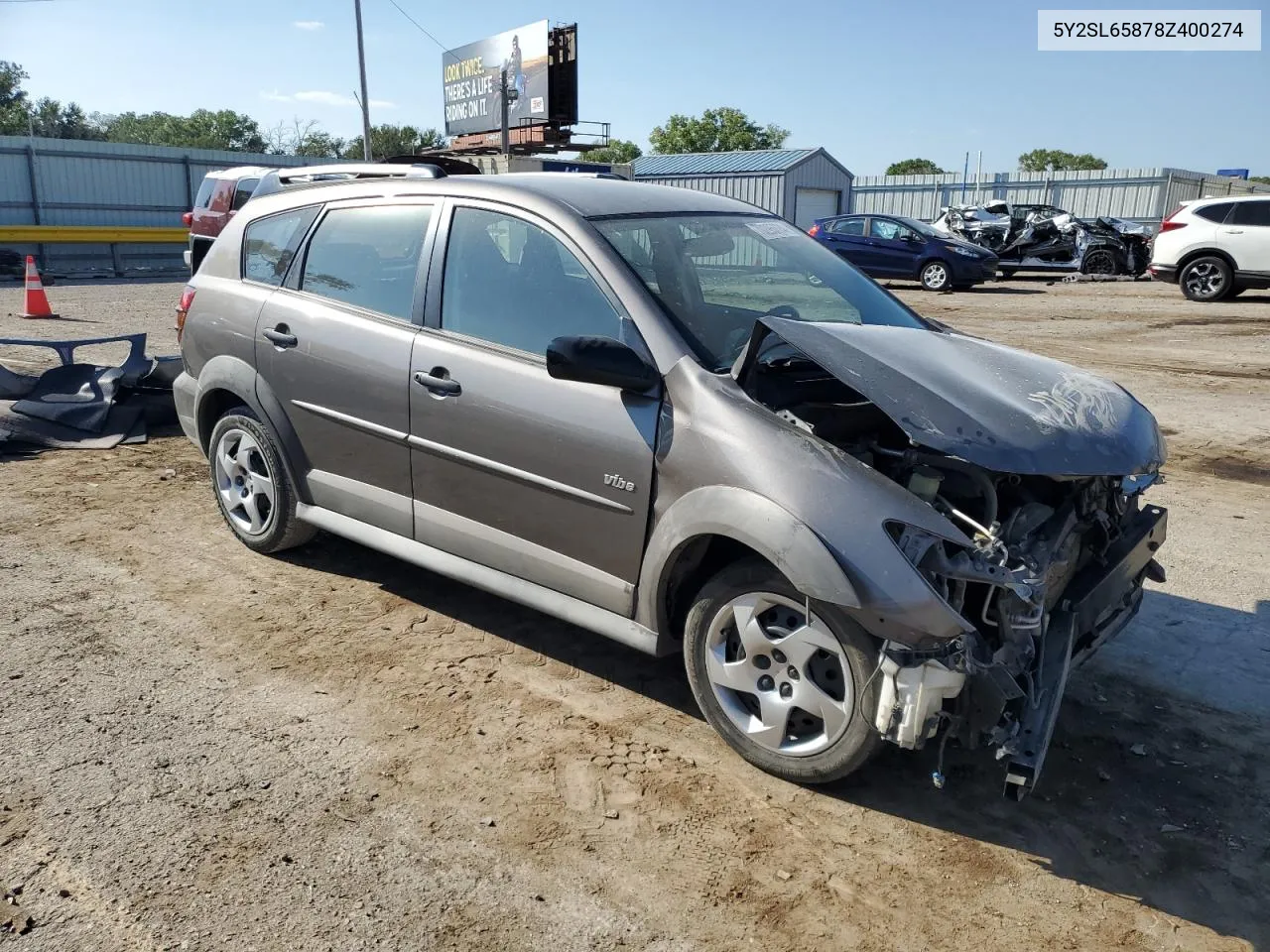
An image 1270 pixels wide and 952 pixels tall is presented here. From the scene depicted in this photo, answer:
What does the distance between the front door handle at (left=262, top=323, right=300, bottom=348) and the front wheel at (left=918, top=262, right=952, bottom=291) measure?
17.6 metres

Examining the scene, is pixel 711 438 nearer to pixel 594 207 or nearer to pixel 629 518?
pixel 629 518

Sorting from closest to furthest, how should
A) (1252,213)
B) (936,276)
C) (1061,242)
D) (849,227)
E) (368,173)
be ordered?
1. (368,173)
2. (1252,213)
3. (936,276)
4. (849,227)
5. (1061,242)

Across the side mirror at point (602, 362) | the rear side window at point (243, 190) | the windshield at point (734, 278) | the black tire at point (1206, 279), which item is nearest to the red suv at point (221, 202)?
the rear side window at point (243, 190)

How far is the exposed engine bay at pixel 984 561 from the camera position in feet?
9.28

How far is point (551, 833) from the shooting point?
116 inches

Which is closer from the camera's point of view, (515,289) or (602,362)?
(602,362)

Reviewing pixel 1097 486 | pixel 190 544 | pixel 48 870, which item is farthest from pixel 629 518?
pixel 190 544

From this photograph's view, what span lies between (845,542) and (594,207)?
5.82 ft

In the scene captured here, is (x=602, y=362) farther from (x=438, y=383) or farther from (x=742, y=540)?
(x=438, y=383)

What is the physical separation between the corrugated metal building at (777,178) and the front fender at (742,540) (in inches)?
1203

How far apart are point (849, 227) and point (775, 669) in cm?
1932

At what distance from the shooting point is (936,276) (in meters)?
20.3

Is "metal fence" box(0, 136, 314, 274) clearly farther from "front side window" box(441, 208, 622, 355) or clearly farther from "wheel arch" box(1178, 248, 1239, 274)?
"front side window" box(441, 208, 622, 355)

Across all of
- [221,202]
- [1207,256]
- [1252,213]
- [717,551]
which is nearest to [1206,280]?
[1207,256]
